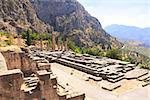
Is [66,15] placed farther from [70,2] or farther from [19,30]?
[19,30]

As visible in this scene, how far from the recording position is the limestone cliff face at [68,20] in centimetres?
13475

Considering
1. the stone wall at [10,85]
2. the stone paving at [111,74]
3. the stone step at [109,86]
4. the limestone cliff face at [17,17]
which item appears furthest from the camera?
the limestone cliff face at [17,17]

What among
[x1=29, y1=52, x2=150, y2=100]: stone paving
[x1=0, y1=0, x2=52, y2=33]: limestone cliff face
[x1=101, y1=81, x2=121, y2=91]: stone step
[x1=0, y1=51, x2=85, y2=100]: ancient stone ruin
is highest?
[x1=0, y1=0, x2=52, y2=33]: limestone cliff face

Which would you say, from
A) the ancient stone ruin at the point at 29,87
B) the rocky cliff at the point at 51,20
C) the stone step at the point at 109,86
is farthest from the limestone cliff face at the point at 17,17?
the ancient stone ruin at the point at 29,87

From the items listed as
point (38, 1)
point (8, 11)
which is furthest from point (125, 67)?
point (38, 1)

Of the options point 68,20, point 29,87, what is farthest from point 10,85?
point 68,20

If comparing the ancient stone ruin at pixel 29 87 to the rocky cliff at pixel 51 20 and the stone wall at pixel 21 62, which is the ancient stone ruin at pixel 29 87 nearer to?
the stone wall at pixel 21 62

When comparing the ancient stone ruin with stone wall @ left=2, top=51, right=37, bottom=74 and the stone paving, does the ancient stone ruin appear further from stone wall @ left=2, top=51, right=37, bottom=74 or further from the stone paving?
the stone paving

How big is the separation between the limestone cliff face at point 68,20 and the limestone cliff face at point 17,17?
54.3ft

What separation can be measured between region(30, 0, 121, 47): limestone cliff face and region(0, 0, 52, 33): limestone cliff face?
16.6m

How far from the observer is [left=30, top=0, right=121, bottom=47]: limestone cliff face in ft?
442

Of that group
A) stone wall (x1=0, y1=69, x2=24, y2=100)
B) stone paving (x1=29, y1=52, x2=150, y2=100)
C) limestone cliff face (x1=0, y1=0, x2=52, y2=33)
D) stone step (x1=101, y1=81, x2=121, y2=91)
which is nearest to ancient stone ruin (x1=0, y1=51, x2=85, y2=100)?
stone wall (x1=0, y1=69, x2=24, y2=100)

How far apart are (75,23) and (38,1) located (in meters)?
24.5

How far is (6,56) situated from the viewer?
62.6ft
